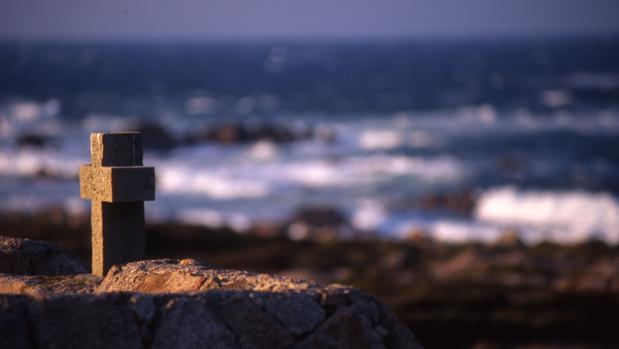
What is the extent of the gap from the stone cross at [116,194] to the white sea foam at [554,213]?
91.4ft

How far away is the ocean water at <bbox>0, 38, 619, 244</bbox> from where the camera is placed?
3950 cm

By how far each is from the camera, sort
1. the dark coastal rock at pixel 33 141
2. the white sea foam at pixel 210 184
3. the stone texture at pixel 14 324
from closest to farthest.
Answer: the stone texture at pixel 14 324, the white sea foam at pixel 210 184, the dark coastal rock at pixel 33 141

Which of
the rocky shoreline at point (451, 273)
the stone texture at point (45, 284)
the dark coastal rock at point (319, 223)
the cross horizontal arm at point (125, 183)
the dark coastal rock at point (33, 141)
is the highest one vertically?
the dark coastal rock at point (33, 141)

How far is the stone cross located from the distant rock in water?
144 cm

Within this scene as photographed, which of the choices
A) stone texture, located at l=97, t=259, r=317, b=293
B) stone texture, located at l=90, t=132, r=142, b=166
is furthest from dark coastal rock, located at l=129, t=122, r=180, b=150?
stone texture, located at l=97, t=259, r=317, b=293

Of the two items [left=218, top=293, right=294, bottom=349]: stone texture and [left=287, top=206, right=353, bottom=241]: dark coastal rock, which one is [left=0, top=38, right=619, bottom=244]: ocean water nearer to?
[left=287, top=206, right=353, bottom=241]: dark coastal rock

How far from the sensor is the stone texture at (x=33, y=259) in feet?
23.2

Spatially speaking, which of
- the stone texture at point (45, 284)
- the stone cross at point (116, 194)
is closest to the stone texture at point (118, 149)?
the stone cross at point (116, 194)

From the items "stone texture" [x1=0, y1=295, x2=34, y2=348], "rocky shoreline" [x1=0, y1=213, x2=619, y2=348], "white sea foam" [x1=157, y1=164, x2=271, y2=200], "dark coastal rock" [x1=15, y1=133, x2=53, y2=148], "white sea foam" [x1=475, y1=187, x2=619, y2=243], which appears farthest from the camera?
"dark coastal rock" [x1=15, y1=133, x2=53, y2=148]

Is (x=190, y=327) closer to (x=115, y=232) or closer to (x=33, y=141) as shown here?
(x=115, y=232)

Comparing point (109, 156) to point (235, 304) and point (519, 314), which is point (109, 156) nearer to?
point (235, 304)

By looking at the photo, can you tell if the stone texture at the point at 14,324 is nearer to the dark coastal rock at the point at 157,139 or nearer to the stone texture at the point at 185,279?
the stone texture at the point at 185,279

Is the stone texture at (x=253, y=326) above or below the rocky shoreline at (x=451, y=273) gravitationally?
above

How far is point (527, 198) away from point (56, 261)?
34777mm
